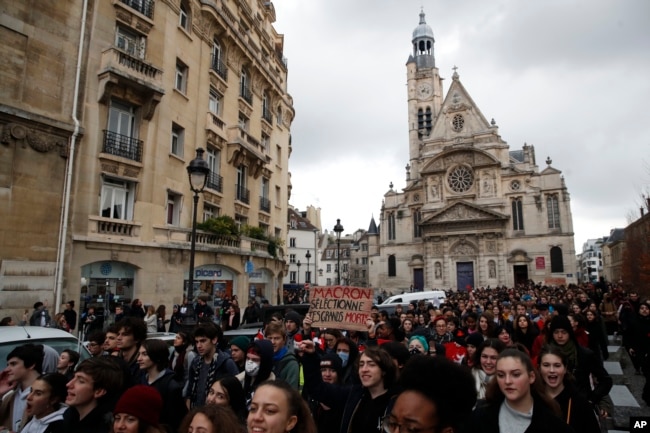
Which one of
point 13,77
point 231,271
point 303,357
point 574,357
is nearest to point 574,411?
point 574,357

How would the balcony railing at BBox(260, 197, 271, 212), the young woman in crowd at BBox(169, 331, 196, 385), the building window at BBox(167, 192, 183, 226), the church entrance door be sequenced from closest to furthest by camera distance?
1. the young woman in crowd at BBox(169, 331, 196, 385)
2. the building window at BBox(167, 192, 183, 226)
3. the balcony railing at BBox(260, 197, 271, 212)
4. the church entrance door

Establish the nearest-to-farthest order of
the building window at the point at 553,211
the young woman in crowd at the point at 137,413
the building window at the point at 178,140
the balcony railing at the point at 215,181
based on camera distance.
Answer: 1. the young woman in crowd at the point at 137,413
2. the building window at the point at 178,140
3. the balcony railing at the point at 215,181
4. the building window at the point at 553,211

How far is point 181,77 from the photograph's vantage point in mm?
17641

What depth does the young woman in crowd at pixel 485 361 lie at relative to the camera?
4.23m

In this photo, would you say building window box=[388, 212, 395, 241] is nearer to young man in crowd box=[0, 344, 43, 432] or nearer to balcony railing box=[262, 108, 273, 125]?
balcony railing box=[262, 108, 273, 125]

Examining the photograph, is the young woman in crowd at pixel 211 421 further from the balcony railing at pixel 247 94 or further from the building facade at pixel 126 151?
the balcony railing at pixel 247 94

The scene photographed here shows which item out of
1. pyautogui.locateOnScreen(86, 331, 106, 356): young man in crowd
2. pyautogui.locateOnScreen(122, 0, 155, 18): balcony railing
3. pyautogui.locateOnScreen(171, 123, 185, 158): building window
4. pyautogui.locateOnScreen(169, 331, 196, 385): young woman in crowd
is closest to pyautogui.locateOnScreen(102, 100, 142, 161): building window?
pyautogui.locateOnScreen(171, 123, 185, 158): building window

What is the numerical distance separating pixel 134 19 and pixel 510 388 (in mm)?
17345

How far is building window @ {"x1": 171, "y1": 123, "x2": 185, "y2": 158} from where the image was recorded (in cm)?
1705

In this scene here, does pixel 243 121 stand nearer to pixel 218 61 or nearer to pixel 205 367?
pixel 218 61

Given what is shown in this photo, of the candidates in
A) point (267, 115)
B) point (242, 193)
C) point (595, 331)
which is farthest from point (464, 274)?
point (595, 331)

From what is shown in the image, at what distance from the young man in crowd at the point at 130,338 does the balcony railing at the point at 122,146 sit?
10.9 metres

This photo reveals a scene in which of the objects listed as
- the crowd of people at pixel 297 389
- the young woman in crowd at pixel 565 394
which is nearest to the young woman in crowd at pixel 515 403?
the crowd of people at pixel 297 389

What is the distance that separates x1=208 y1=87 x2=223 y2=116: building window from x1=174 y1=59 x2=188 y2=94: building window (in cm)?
174
